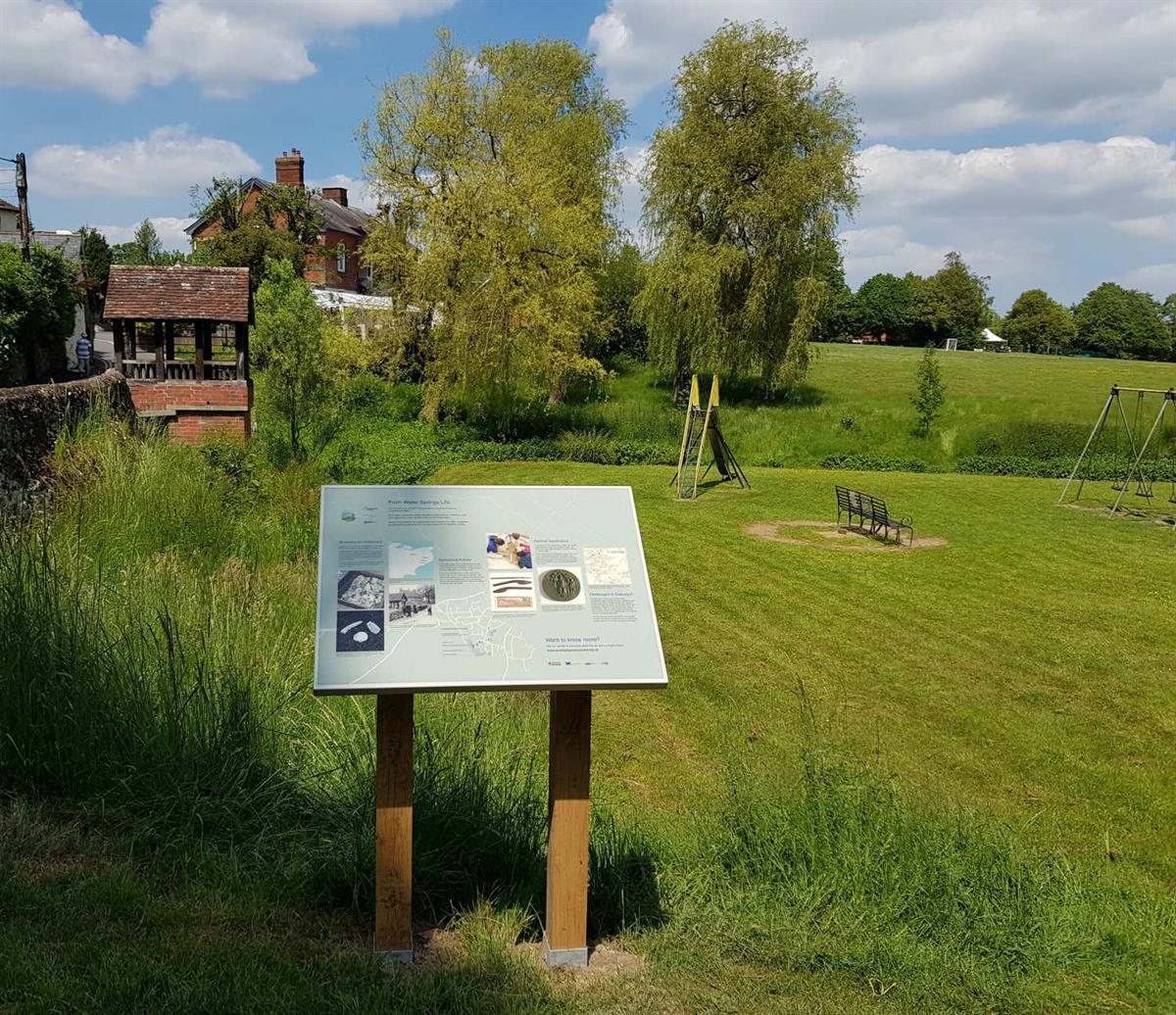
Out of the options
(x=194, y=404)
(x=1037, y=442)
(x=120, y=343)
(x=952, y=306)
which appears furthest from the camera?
(x=952, y=306)

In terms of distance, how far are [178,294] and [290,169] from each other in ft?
99.0

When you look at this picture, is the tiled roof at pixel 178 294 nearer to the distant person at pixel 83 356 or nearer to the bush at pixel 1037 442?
the distant person at pixel 83 356

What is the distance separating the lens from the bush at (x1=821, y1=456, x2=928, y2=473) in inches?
1265

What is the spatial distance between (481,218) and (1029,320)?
280 ft

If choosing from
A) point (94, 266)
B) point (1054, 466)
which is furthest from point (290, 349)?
point (94, 266)

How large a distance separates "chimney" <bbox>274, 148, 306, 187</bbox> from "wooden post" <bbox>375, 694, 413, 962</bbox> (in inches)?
2092

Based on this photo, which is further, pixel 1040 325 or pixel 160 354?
pixel 1040 325

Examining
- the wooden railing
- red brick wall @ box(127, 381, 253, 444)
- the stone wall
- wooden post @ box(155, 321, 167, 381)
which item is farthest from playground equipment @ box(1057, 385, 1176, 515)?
wooden post @ box(155, 321, 167, 381)

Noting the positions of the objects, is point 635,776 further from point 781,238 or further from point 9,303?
point 781,238

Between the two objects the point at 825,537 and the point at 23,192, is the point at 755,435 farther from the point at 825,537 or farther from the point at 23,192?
the point at 23,192

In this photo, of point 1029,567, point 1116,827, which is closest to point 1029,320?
point 1029,567

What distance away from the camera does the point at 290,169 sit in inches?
2063

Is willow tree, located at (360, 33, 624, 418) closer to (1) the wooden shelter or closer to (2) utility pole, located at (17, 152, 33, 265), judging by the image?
(1) the wooden shelter

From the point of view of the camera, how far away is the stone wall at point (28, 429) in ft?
31.8
